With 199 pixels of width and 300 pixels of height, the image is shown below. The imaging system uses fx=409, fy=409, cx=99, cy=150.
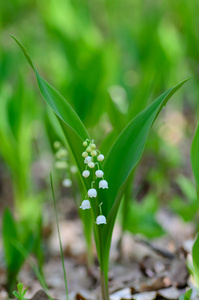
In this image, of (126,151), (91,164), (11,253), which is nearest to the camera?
(91,164)

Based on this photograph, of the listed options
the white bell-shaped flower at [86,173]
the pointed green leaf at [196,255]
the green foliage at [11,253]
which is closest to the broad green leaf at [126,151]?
the white bell-shaped flower at [86,173]

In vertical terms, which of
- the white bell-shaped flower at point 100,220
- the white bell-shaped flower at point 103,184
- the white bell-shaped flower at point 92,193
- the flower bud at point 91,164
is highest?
the flower bud at point 91,164

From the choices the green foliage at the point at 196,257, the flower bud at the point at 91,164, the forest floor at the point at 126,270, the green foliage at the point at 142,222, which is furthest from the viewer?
the green foliage at the point at 142,222

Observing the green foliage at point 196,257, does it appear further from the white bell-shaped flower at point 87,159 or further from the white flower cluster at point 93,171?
the white bell-shaped flower at point 87,159

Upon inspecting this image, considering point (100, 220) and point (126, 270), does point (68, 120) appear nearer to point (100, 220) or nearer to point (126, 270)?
point (100, 220)

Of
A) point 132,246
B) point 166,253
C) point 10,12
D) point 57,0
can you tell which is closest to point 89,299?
point 166,253

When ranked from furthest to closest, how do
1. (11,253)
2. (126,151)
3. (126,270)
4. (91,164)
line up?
(126,270)
(11,253)
(126,151)
(91,164)

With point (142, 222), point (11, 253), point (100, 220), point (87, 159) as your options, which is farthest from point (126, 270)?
point (87, 159)

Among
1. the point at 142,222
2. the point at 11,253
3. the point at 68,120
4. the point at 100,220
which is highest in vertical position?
the point at 68,120

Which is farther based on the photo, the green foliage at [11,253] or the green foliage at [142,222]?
the green foliage at [142,222]

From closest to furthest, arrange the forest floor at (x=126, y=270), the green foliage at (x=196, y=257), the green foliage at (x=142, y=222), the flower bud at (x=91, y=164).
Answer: the flower bud at (x=91, y=164) → the green foliage at (x=196, y=257) → the forest floor at (x=126, y=270) → the green foliage at (x=142, y=222)
